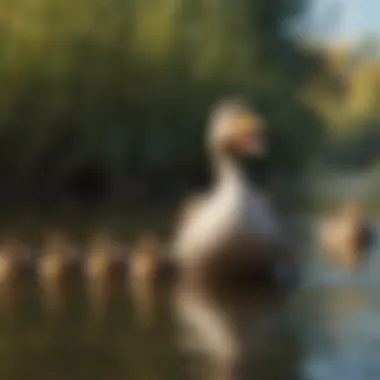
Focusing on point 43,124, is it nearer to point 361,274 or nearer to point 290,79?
point 290,79

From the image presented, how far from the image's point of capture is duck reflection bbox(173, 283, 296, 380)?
2529 millimetres

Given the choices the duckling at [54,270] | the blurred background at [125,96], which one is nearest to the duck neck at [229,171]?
the duckling at [54,270]

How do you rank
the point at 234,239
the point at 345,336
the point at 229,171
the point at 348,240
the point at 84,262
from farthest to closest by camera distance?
the point at 348,240
the point at 84,262
the point at 229,171
the point at 234,239
the point at 345,336

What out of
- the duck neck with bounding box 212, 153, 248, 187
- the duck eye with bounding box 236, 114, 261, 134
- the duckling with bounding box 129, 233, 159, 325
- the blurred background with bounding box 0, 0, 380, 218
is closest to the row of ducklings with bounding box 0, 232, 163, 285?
the duckling with bounding box 129, 233, 159, 325

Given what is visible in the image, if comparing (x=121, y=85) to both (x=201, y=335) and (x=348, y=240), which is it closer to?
(x=348, y=240)

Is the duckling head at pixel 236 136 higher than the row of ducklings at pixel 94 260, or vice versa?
the duckling head at pixel 236 136

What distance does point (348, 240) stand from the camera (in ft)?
15.1

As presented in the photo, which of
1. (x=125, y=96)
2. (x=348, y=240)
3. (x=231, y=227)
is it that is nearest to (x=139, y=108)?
(x=125, y=96)

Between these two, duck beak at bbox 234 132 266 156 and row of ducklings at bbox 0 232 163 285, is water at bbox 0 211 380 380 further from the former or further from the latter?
duck beak at bbox 234 132 266 156

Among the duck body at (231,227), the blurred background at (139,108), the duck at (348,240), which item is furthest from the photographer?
the blurred background at (139,108)

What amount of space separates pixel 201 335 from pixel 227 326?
0.37ft

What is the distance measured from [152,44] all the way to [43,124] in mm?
961

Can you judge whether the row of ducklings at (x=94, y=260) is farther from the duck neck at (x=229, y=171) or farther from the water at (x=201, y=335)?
the duck neck at (x=229, y=171)

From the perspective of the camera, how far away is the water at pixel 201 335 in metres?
2.48
